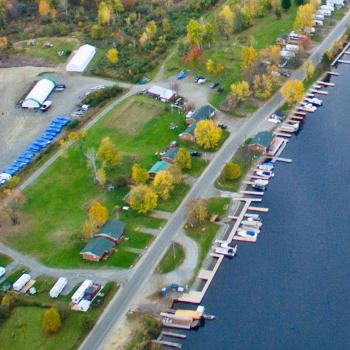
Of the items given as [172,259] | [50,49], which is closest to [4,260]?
[172,259]

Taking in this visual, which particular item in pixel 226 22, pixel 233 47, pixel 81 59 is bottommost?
pixel 233 47

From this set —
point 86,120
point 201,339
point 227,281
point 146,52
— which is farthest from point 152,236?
point 146,52

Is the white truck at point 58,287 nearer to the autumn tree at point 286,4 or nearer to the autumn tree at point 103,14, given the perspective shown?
the autumn tree at point 103,14

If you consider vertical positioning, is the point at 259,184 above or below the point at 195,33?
below

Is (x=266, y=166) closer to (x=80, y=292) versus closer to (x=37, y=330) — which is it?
(x=80, y=292)

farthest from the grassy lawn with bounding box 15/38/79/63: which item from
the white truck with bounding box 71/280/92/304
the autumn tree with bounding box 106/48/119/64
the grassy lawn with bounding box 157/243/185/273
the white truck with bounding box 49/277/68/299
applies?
the white truck with bounding box 71/280/92/304

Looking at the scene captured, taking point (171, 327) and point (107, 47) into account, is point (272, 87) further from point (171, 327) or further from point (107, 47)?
point (171, 327)

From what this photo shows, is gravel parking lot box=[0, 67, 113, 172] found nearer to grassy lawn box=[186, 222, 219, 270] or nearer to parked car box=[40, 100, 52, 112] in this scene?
parked car box=[40, 100, 52, 112]
